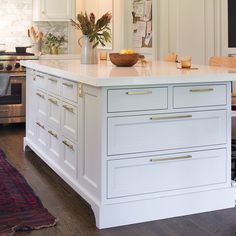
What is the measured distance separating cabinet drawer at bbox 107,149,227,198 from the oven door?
3.46 metres

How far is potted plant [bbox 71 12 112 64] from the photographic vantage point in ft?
12.4

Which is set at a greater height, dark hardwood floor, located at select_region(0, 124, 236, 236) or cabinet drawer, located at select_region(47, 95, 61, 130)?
cabinet drawer, located at select_region(47, 95, 61, 130)

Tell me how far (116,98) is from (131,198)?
604 millimetres

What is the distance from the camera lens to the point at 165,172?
9.50 ft

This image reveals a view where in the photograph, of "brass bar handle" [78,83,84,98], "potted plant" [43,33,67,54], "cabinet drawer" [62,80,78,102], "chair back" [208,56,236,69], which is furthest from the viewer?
"potted plant" [43,33,67,54]

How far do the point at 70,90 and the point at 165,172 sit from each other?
2.90 ft

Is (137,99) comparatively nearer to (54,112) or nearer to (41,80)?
(54,112)

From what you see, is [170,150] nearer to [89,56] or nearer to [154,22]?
[89,56]

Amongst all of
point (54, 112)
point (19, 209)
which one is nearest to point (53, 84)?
point (54, 112)

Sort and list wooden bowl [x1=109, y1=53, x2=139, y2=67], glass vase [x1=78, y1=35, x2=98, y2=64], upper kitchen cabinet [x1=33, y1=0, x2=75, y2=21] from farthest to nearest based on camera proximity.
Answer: upper kitchen cabinet [x1=33, y1=0, x2=75, y2=21] < glass vase [x1=78, y1=35, x2=98, y2=64] < wooden bowl [x1=109, y1=53, x2=139, y2=67]

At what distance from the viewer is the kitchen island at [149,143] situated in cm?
273

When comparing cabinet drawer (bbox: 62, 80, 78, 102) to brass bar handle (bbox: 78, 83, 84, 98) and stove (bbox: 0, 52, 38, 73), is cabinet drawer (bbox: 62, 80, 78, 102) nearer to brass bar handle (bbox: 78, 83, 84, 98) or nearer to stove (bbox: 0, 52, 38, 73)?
brass bar handle (bbox: 78, 83, 84, 98)

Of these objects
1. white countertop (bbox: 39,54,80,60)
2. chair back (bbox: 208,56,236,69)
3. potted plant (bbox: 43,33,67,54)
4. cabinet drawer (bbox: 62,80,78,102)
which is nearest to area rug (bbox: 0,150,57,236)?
cabinet drawer (bbox: 62,80,78,102)

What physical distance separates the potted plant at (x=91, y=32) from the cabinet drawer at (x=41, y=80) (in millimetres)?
352
